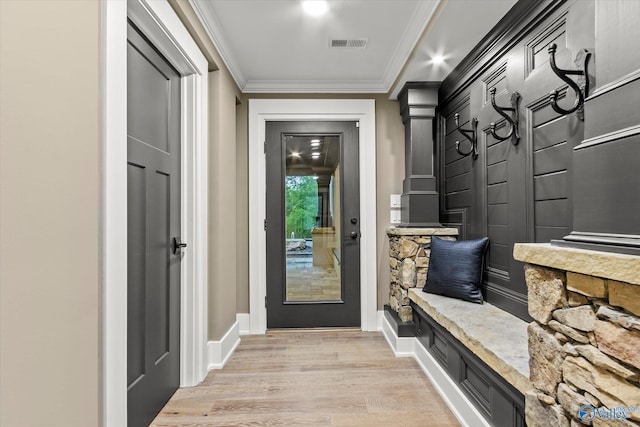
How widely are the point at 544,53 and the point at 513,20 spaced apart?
1.06 ft

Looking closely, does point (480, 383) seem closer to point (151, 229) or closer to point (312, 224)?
point (151, 229)

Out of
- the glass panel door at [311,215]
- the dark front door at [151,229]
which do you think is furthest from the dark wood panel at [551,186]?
the dark front door at [151,229]

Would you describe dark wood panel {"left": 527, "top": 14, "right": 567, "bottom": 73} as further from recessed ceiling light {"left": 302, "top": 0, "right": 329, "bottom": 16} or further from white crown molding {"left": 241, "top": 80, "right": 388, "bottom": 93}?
white crown molding {"left": 241, "top": 80, "right": 388, "bottom": 93}

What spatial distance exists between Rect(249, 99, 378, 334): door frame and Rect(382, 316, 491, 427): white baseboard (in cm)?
46

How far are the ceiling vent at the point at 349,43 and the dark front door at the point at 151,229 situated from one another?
3.76ft

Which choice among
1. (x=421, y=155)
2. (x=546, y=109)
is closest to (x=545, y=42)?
(x=546, y=109)

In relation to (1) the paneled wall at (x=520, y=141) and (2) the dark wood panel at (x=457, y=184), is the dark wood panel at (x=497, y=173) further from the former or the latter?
(2) the dark wood panel at (x=457, y=184)

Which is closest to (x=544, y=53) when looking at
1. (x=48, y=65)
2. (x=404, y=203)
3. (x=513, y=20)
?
(x=513, y=20)

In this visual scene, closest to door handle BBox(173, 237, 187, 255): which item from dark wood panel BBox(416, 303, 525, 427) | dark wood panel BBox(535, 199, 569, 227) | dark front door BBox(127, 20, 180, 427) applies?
dark front door BBox(127, 20, 180, 427)

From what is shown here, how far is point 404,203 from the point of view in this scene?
9.77 ft

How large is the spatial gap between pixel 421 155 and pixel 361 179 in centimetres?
61

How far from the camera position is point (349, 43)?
242 cm

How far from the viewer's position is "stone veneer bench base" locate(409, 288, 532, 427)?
1294 millimetres

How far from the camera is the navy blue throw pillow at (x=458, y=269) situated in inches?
83.0
